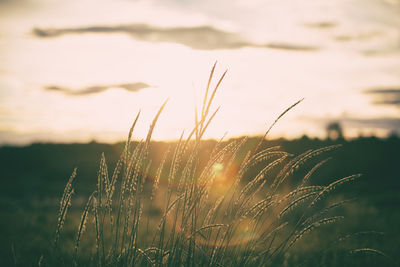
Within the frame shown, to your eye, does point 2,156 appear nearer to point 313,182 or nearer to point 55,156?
point 55,156

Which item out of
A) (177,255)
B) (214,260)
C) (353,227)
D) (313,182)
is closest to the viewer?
(177,255)

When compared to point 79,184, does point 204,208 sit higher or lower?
higher

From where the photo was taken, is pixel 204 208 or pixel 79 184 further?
pixel 79 184

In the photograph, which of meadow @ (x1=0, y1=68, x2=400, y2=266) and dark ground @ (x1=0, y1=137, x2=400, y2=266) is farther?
dark ground @ (x1=0, y1=137, x2=400, y2=266)

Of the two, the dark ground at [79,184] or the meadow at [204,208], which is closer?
the meadow at [204,208]


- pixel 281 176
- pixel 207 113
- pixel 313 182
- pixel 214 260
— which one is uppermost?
pixel 207 113

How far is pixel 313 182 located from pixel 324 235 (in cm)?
874

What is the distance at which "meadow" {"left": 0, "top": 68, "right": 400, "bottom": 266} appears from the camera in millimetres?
1765

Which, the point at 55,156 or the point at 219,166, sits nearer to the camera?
the point at 219,166

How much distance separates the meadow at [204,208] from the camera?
1.76 meters

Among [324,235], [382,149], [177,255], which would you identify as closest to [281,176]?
[177,255]

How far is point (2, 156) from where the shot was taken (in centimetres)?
2134

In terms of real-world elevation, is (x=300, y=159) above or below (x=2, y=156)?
above

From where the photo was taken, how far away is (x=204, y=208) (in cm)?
209
